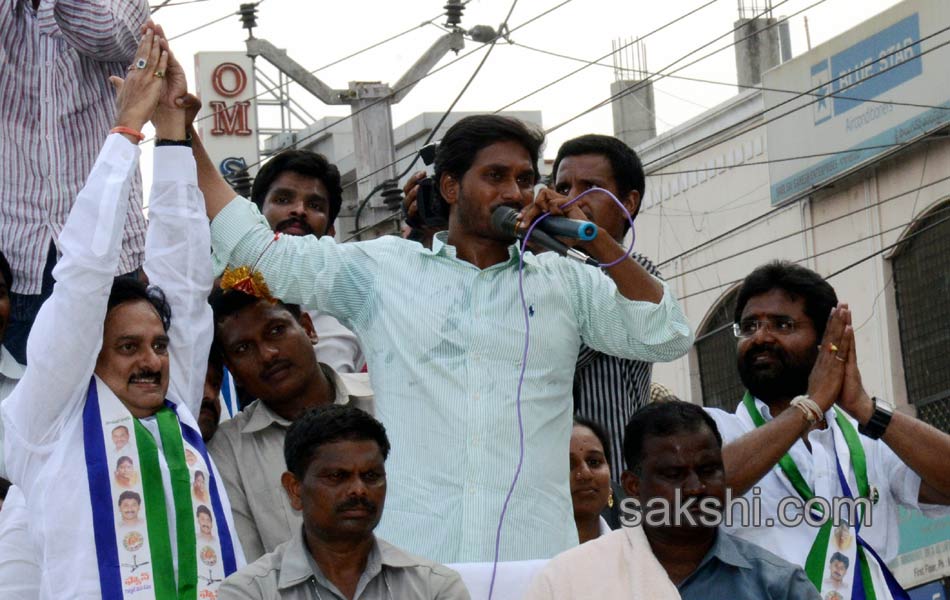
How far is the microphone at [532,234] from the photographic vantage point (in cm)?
574

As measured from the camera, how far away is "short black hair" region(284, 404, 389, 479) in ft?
19.2

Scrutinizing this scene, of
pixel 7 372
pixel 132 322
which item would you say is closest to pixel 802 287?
pixel 132 322

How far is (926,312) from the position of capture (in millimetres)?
17531

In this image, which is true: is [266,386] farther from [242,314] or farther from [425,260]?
[425,260]

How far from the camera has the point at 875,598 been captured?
6.37 meters

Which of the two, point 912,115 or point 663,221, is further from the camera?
point 663,221

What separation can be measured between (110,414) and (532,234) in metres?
1.40

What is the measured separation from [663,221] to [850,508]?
15.1 m

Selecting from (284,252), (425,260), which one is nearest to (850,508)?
(425,260)

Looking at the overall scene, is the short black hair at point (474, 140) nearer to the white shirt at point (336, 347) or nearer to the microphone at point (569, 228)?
the microphone at point (569, 228)

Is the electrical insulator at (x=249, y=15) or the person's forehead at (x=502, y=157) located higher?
the electrical insulator at (x=249, y=15)

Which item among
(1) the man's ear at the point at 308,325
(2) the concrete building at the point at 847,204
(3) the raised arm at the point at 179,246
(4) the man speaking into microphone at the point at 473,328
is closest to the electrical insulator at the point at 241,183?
(2) the concrete building at the point at 847,204

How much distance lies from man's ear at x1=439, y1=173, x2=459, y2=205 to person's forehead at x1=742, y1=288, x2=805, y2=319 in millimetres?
1317

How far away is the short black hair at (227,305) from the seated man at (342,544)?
1.08m
